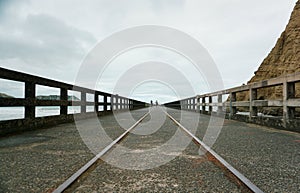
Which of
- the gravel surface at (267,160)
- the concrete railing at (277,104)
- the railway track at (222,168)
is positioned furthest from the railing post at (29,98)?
the concrete railing at (277,104)

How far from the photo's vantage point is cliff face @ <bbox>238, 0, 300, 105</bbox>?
20766 mm

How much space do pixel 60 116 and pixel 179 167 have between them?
6.03 meters

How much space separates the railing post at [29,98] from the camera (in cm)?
586

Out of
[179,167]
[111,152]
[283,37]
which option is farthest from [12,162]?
[283,37]

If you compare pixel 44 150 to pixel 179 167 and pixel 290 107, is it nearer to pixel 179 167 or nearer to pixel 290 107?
pixel 179 167

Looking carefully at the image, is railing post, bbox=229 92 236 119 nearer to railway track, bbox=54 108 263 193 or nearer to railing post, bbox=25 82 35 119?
railway track, bbox=54 108 263 193

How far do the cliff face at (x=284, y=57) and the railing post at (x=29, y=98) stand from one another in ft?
61.7

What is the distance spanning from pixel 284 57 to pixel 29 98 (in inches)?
905

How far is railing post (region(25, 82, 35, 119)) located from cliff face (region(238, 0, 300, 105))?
18792 millimetres

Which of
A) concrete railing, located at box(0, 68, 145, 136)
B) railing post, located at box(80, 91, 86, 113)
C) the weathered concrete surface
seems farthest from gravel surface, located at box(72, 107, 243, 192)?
railing post, located at box(80, 91, 86, 113)

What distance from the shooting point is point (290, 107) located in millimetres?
5602

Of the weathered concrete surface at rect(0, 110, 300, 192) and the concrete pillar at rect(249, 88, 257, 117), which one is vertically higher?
the concrete pillar at rect(249, 88, 257, 117)

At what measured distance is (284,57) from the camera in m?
22.2

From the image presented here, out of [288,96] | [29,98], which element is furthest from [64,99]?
[288,96]
